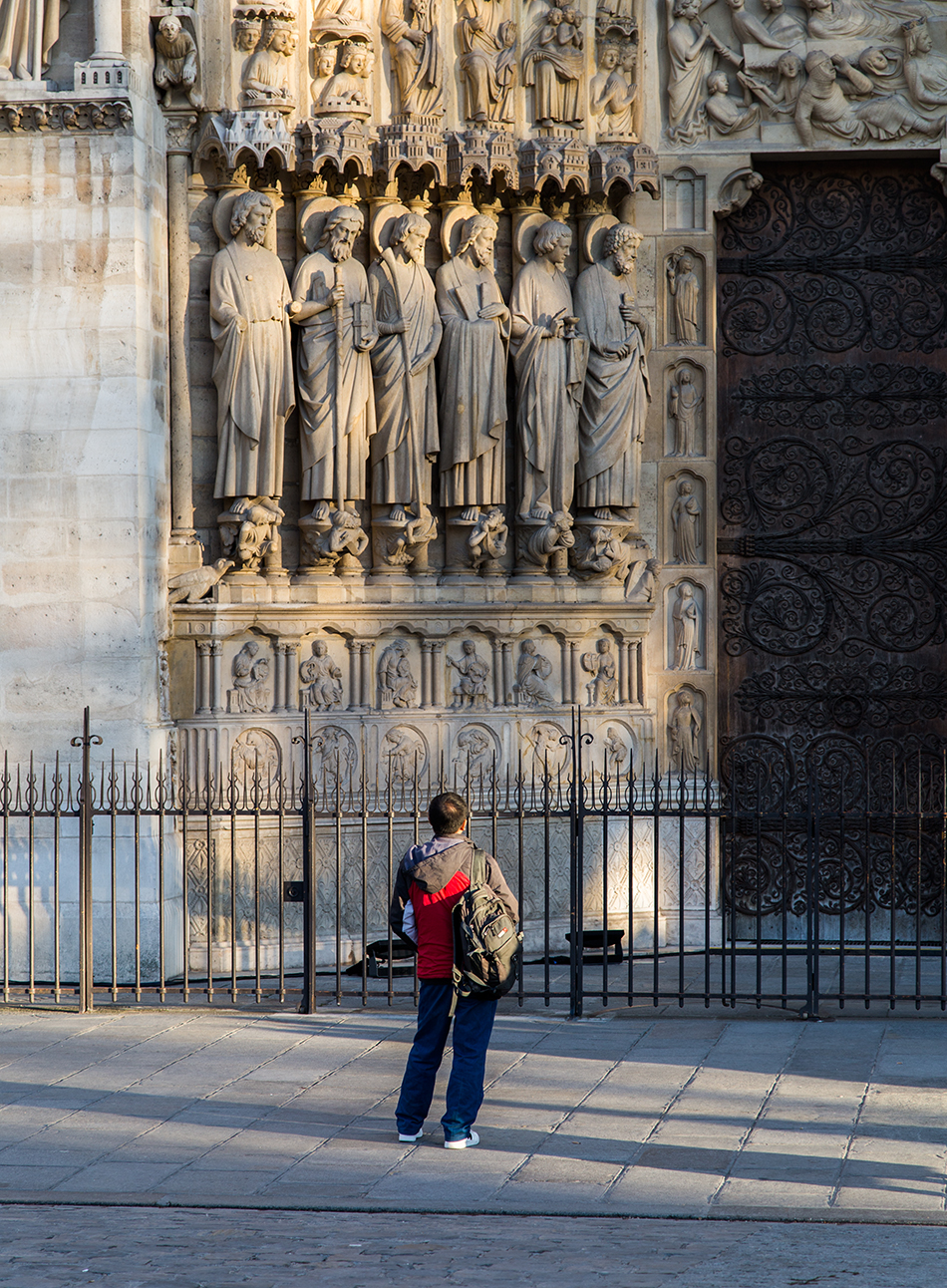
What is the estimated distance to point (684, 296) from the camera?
13.0 meters

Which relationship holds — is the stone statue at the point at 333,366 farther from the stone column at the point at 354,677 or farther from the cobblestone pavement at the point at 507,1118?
the cobblestone pavement at the point at 507,1118

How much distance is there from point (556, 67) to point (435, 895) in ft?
24.8

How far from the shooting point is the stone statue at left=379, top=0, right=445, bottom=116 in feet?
39.6

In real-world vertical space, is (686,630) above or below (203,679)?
above

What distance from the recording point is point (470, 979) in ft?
22.9

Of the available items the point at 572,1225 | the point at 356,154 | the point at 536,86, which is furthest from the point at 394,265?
the point at 572,1225

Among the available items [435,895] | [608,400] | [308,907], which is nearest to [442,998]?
[435,895]

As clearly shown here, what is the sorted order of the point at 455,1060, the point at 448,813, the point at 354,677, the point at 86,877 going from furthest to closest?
the point at 354,677 < the point at 86,877 < the point at 448,813 < the point at 455,1060

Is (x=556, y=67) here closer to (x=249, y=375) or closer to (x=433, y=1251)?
(x=249, y=375)

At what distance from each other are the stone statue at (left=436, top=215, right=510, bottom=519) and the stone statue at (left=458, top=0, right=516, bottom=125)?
782mm

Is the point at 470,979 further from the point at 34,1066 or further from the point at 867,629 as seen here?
the point at 867,629

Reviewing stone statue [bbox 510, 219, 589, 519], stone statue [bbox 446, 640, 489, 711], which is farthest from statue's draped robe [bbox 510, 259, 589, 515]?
stone statue [bbox 446, 640, 489, 711]

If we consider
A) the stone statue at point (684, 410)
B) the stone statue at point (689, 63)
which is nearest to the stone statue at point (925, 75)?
the stone statue at point (689, 63)

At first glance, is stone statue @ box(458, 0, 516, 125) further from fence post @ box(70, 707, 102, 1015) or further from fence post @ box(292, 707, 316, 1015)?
fence post @ box(70, 707, 102, 1015)
